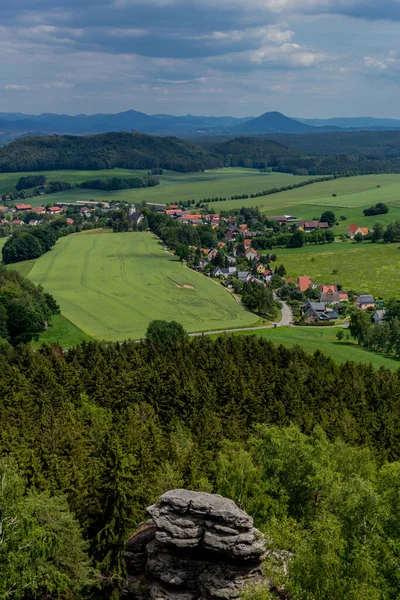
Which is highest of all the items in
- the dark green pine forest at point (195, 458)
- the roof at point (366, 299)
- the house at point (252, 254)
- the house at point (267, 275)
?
the dark green pine forest at point (195, 458)

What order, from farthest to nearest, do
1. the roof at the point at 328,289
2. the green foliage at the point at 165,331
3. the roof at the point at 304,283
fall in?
1. the roof at the point at 304,283
2. the roof at the point at 328,289
3. the green foliage at the point at 165,331

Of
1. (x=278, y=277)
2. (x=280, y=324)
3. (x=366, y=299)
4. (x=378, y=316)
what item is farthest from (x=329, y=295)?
(x=280, y=324)

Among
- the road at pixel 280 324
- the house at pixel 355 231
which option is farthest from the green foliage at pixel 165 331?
the house at pixel 355 231

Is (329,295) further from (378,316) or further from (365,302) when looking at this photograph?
(378,316)

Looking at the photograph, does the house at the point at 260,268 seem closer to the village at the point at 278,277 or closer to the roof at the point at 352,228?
the village at the point at 278,277

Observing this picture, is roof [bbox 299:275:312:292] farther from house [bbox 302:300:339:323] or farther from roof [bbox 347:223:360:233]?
roof [bbox 347:223:360:233]

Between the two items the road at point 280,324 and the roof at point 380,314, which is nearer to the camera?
the road at point 280,324

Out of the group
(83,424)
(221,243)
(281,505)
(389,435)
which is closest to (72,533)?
(281,505)
